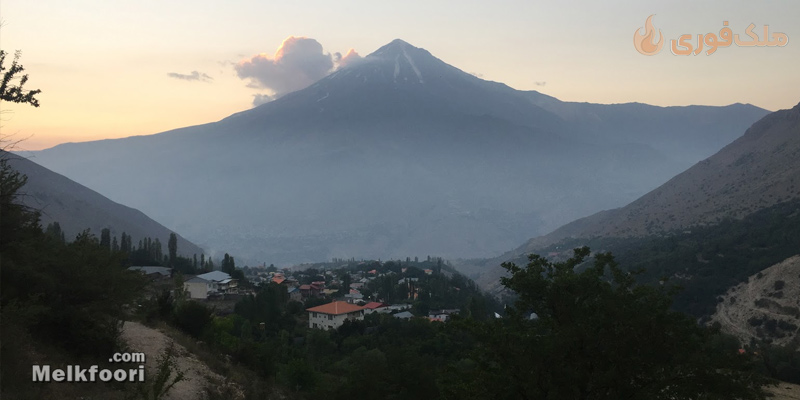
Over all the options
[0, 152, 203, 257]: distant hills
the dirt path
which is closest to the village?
the dirt path

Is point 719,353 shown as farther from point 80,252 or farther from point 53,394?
point 80,252

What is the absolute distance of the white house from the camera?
183 feet

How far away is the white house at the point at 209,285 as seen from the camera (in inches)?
2197

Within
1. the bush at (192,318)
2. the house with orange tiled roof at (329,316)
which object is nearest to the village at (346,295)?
the house with orange tiled roof at (329,316)

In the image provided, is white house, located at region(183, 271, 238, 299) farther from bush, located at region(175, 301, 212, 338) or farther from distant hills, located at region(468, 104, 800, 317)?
distant hills, located at region(468, 104, 800, 317)

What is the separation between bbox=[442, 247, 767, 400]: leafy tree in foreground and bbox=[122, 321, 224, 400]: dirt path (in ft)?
25.6

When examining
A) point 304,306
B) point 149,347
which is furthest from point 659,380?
point 304,306

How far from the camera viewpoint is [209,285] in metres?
60.0

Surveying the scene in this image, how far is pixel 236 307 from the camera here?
50.2 meters

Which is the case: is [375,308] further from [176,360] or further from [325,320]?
[176,360]

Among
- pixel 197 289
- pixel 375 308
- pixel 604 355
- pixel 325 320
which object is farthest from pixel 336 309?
pixel 604 355

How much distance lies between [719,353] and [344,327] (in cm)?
4136

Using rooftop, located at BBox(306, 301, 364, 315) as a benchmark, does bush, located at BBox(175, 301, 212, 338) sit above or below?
above

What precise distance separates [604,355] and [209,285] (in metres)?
53.5
